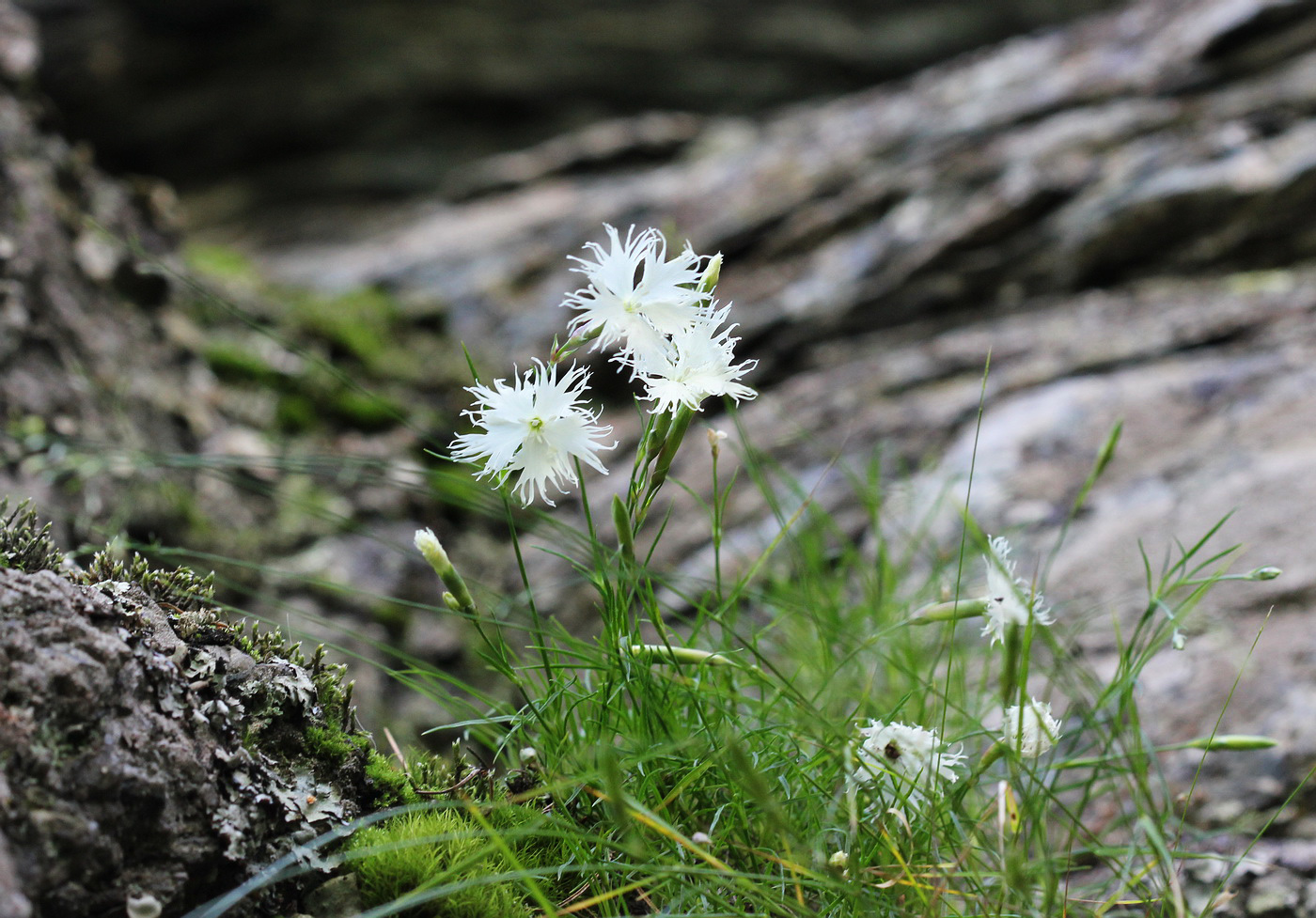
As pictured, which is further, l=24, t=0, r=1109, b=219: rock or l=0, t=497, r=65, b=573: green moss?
l=24, t=0, r=1109, b=219: rock

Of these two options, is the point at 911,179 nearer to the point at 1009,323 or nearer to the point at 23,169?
the point at 1009,323

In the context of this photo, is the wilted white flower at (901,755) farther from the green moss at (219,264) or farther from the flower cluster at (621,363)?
the green moss at (219,264)

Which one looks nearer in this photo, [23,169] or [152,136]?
[23,169]

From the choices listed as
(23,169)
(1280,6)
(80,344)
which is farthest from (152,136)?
(1280,6)

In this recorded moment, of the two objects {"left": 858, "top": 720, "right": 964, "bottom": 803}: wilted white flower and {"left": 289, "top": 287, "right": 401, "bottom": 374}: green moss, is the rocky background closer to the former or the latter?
{"left": 289, "top": 287, "right": 401, "bottom": 374}: green moss

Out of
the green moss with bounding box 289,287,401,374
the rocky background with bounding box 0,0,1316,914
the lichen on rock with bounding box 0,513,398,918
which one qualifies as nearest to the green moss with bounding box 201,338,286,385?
the rocky background with bounding box 0,0,1316,914

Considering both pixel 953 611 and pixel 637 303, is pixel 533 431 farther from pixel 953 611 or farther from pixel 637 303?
pixel 953 611

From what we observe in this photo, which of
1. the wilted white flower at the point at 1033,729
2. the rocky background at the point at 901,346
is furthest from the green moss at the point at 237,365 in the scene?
the wilted white flower at the point at 1033,729
